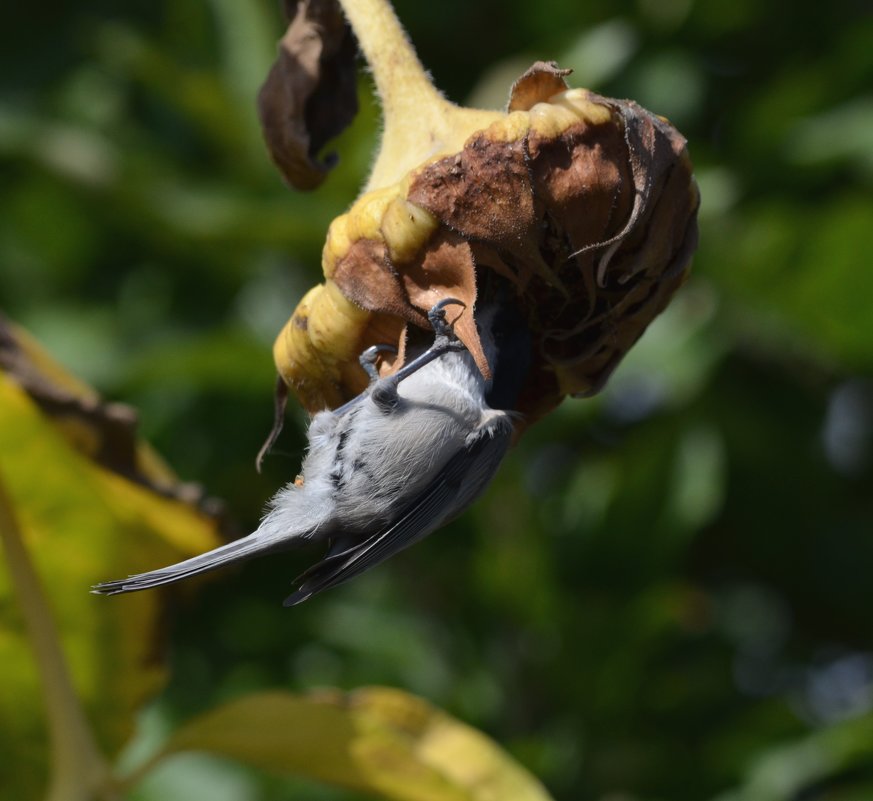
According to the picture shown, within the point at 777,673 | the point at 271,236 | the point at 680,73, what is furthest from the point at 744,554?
the point at 271,236

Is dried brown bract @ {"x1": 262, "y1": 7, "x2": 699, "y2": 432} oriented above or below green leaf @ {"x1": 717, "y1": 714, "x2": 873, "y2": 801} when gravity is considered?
above

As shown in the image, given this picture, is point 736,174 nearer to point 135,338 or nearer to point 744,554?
point 744,554

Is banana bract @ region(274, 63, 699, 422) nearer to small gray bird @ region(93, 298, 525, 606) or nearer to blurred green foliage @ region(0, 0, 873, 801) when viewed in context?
small gray bird @ region(93, 298, 525, 606)

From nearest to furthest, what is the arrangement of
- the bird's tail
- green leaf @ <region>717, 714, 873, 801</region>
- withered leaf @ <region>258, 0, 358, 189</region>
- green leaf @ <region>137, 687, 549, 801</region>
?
1. the bird's tail
2. withered leaf @ <region>258, 0, 358, 189</region>
3. green leaf @ <region>137, 687, 549, 801</region>
4. green leaf @ <region>717, 714, 873, 801</region>

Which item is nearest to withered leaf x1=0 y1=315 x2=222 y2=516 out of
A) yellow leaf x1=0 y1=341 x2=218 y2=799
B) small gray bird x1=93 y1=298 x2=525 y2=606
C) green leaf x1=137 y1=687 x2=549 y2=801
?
yellow leaf x1=0 y1=341 x2=218 y2=799

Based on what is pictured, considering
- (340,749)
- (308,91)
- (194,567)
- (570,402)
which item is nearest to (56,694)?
(340,749)
